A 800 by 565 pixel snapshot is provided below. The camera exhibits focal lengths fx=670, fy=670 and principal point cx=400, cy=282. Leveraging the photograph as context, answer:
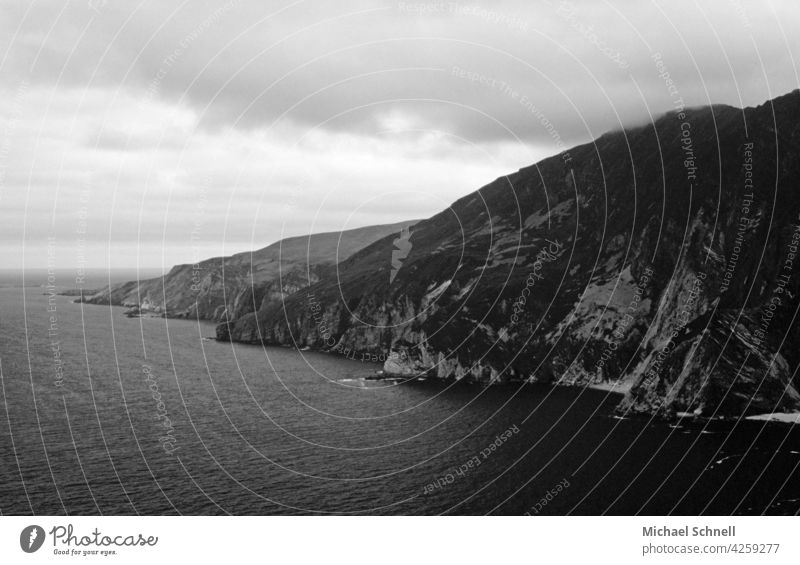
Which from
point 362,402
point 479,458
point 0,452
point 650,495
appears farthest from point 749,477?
point 0,452

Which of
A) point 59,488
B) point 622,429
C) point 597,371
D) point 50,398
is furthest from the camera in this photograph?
Answer: point 597,371

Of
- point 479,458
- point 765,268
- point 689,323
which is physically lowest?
point 479,458

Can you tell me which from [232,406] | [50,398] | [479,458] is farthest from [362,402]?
[50,398]

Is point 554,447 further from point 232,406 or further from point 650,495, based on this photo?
point 232,406

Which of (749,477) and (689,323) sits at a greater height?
(689,323)

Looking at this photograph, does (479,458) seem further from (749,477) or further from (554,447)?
(749,477)

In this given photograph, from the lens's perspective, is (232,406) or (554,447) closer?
(554,447)

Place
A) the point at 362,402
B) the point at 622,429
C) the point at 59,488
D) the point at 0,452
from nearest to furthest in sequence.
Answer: the point at 59,488 → the point at 0,452 → the point at 622,429 → the point at 362,402
